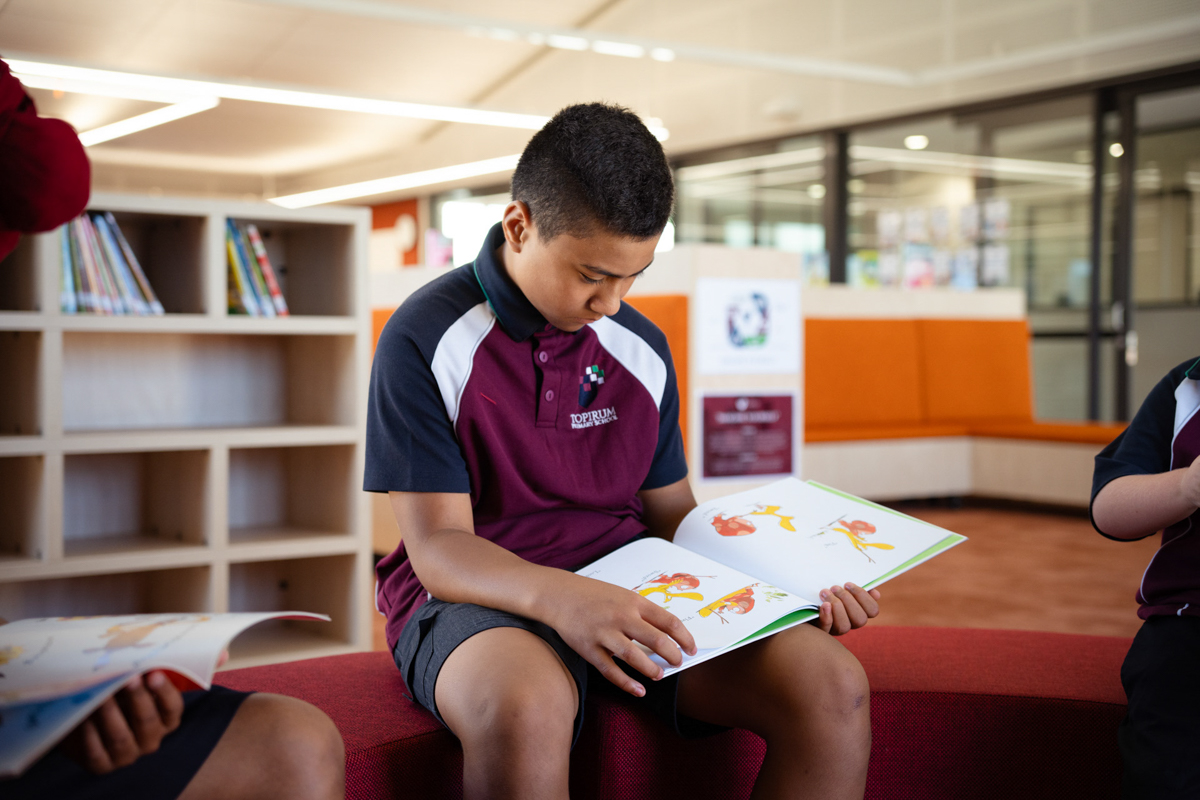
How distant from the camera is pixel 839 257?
7.59 m

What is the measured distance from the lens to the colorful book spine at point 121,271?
2.14 metres

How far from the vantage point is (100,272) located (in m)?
2.14

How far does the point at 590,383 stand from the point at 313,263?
1422mm

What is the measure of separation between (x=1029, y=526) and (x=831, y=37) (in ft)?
13.1

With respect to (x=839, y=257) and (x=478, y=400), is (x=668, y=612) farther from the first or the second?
(x=839, y=257)

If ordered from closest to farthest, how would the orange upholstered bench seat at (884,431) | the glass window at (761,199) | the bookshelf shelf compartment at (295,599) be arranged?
the bookshelf shelf compartment at (295,599), the orange upholstered bench seat at (884,431), the glass window at (761,199)

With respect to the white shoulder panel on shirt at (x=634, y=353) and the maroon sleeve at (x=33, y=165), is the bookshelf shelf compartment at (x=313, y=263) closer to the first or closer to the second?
the white shoulder panel on shirt at (x=634, y=353)

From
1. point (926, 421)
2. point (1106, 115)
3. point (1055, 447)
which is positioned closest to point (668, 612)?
point (1055, 447)

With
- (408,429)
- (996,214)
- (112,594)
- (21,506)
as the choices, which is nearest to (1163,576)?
(408,429)

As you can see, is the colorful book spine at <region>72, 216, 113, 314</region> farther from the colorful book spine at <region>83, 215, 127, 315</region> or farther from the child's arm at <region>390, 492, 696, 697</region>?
the child's arm at <region>390, 492, 696, 697</region>

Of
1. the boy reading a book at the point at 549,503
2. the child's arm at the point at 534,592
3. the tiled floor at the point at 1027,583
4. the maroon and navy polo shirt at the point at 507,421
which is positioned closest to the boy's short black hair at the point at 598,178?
the boy reading a book at the point at 549,503

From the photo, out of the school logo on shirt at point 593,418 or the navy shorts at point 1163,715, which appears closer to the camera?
the navy shorts at point 1163,715

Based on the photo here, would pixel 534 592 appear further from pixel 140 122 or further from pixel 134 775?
pixel 140 122

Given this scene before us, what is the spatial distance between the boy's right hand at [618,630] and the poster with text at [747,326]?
2.66m
